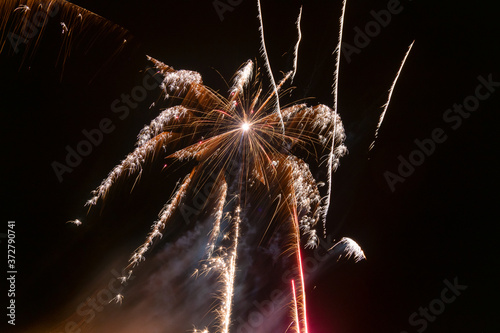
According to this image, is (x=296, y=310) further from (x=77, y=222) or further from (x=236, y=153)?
(x=77, y=222)

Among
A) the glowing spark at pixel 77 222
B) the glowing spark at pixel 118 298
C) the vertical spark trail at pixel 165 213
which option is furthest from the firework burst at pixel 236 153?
the glowing spark at pixel 118 298

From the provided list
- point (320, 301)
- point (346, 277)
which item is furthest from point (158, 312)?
point (346, 277)

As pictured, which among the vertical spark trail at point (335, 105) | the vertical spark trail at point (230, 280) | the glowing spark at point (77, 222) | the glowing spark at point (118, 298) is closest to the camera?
the vertical spark trail at point (335, 105)

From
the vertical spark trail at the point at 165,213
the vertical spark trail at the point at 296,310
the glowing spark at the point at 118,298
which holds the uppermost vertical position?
the vertical spark trail at the point at 165,213

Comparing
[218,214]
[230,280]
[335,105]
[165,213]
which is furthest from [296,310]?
[335,105]

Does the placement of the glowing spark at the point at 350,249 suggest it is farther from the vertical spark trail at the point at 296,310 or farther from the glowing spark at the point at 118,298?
the glowing spark at the point at 118,298

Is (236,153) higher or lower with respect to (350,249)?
higher

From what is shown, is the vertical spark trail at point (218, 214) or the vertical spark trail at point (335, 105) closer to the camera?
the vertical spark trail at point (335, 105)

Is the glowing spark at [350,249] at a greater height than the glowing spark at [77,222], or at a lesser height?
lesser

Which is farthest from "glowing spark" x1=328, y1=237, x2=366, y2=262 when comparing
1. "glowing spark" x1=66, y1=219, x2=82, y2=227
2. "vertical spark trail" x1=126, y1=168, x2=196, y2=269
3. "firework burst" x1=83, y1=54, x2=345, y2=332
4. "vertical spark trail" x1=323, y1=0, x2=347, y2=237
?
"glowing spark" x1=66, y1=219, x2=82, y2=227

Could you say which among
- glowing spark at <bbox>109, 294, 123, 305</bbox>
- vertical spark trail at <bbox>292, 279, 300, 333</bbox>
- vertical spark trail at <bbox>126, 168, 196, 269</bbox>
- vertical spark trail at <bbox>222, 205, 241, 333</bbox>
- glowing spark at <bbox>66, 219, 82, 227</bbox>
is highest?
glowing spark at <bbox>66, 219, 82, 227</bbox>

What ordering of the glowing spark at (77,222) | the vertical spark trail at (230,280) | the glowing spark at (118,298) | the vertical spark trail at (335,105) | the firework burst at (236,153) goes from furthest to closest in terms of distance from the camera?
the glowing spark at (118,298)
the vertical spark trail at (230,280)
the glowing spark at (77,222)
the firework burst at (236,153)
the vertical spark trail at (335,105)

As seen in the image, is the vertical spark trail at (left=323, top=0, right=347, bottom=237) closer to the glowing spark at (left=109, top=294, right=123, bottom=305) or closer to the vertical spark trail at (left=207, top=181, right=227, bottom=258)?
the vertical spark trail at (left=207, top=181, right=227, bottom=258)
